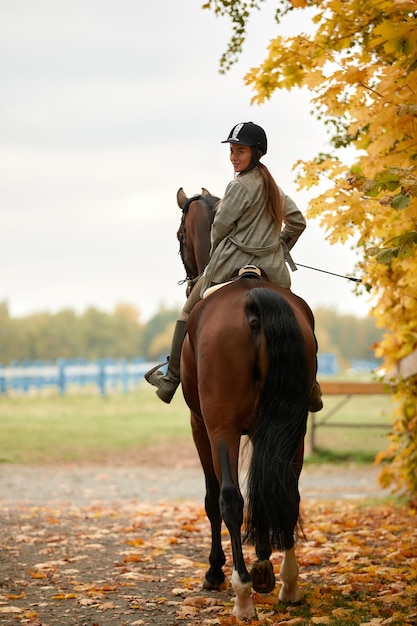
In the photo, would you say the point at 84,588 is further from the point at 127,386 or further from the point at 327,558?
the point at 127,386

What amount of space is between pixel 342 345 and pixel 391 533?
80.1 meters

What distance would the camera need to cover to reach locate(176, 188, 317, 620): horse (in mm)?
4434

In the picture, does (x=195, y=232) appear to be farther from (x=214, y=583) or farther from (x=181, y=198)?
(x=214, y=583)

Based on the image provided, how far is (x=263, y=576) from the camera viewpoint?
4.87 metres

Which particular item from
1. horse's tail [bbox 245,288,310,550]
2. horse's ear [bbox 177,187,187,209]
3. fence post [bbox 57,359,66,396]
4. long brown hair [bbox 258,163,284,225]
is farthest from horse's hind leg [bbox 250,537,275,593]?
fence post [bbox 57,359,66,396]

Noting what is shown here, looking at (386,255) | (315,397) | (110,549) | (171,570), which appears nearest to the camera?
(386,255)

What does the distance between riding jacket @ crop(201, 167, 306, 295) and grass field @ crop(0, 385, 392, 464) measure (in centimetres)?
889

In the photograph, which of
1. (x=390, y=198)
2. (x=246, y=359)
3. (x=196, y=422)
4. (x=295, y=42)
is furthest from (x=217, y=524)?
(x=295, y=42)

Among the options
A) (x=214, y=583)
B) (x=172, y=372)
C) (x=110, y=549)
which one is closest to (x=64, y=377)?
(x=110, y=549)

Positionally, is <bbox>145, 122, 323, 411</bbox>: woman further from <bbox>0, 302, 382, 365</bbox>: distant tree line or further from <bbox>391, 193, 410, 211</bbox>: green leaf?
<bbox>0, 302, 382, 365</bbox>: distant tree line

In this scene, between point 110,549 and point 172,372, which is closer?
point 172,372

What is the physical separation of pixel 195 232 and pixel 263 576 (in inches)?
87.9

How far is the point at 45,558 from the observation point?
6504 mm

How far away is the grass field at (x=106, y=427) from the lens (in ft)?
58.1
